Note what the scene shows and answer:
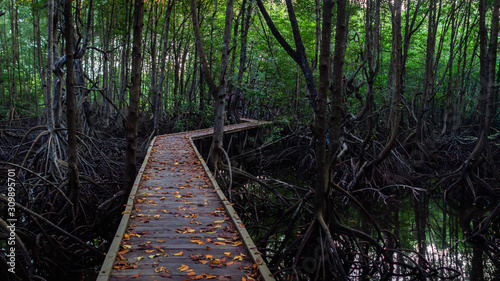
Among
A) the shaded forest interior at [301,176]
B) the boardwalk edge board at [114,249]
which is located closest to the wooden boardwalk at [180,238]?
the boardwalk edge board at [114,249]

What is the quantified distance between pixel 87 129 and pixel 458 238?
30.7 ft

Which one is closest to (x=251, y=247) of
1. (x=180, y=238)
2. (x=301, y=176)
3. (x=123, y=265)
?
(x=180, y=238)

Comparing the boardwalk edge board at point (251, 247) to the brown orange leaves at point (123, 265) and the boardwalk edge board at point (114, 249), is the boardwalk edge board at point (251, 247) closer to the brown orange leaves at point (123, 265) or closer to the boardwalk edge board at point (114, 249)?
the brown orange leaves at point (123, 265)

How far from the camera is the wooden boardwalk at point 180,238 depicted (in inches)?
108

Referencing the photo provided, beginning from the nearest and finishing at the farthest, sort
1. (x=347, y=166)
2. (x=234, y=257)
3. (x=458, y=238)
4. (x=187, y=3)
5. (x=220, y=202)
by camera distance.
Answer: (x=234, y=257), (x=220, y=202), (x=458, y=238), (x=347, y=166), (x=187, y=3)

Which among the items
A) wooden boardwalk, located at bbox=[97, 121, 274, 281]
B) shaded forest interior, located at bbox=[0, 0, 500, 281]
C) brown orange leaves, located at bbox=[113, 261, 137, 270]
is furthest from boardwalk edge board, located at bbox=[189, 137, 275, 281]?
brown orange leaves, located at bbox=[113, 261, 137, 270]

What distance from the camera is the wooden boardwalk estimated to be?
2732mm

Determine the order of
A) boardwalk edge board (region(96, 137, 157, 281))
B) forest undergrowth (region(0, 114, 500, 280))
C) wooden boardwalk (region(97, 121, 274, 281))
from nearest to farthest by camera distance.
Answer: boardwalk edge board (region(96, 137, 157, 281))
wooden boardwalk (region(97, 121, 274, 281))
forest undergrowth (region(0, 114, 500, 280))

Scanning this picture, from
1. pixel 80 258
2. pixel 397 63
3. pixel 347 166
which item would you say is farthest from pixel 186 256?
pixel 347 166

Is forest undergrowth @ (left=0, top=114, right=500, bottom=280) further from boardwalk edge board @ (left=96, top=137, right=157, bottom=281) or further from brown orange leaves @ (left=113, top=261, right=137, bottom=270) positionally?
brown orange leaves @ (left=113, top=261, right=137, bottom=270)

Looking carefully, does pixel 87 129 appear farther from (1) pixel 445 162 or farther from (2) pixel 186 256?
(1) pixel 445 162

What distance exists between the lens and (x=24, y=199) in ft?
17.9

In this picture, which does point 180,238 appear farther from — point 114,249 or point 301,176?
point 301,176

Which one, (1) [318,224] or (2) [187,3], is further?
(2) [187,3]
